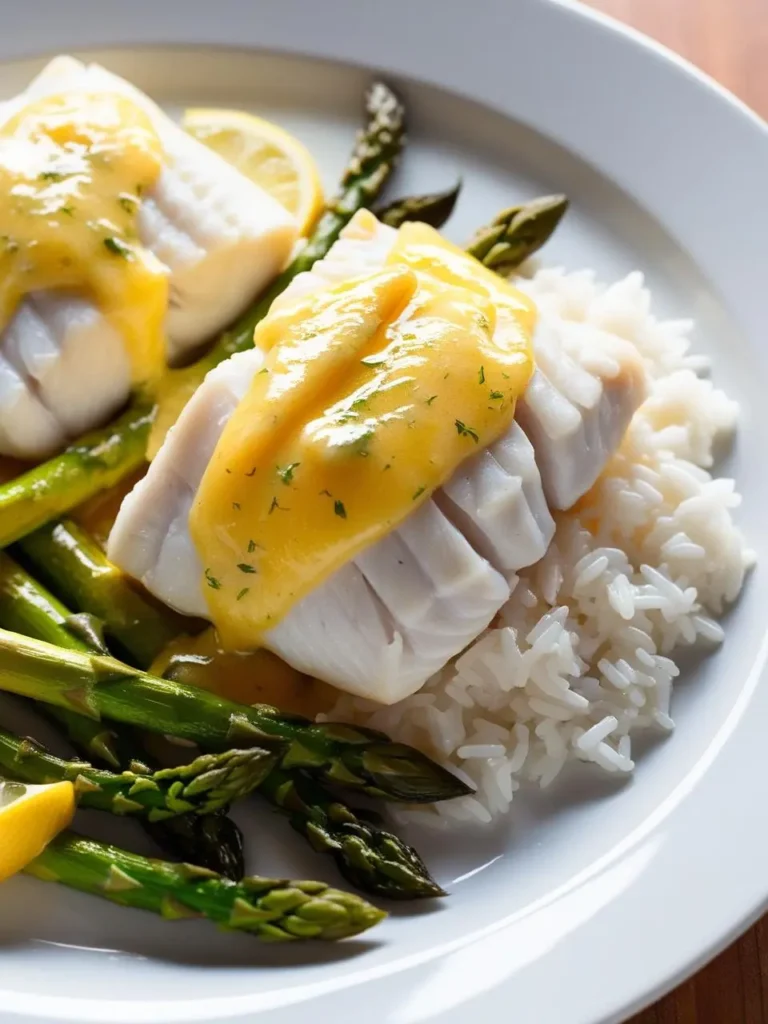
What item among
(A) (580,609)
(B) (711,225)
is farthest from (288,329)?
(B) (711,225)

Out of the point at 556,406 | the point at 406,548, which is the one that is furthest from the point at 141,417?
the point at 556,406

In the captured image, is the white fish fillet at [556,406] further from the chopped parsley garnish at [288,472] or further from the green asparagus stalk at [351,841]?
the green asparagus stalk at [351,841]

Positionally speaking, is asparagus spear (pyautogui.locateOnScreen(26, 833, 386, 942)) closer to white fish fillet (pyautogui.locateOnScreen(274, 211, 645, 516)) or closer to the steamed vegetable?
white fish fillet (pyautogui.locateOnScreen(274, 211, 645, 516))

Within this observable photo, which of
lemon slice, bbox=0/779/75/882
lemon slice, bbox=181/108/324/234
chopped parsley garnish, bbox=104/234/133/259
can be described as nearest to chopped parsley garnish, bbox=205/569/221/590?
lemon slice, bbox=0/779/75/882

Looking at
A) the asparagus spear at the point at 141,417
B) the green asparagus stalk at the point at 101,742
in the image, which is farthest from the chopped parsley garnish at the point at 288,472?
the asparagus spear at the point at 141,417

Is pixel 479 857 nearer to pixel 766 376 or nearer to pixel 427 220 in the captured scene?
pixel 766 376

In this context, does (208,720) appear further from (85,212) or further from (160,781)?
(85,212)
